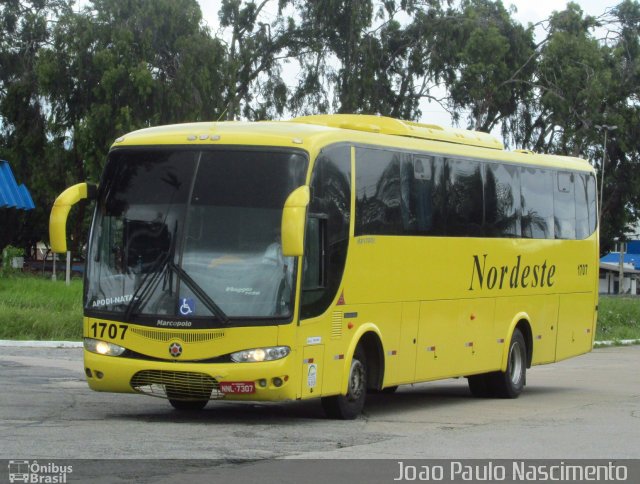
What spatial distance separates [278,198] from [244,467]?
3.90m

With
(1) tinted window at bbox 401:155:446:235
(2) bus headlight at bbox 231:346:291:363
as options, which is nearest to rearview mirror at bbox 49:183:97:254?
(2) bus headlight at bbox 231:346:291:363

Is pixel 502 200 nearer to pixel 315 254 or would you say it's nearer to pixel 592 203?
pixel 592 203

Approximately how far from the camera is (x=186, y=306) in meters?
13.1

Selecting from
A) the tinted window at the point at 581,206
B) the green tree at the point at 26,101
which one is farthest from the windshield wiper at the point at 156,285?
the green tree at the point at 26,101

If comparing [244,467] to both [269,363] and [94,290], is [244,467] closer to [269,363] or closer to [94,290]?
[269,363]

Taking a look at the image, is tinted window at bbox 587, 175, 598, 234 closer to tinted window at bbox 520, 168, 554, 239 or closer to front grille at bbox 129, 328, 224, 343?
tinted window at bbox 520, 168, 554, 239

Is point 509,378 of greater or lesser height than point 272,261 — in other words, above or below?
below

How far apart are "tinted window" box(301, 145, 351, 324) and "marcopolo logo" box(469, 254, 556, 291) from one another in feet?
12.0

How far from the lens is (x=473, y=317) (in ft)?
57.6

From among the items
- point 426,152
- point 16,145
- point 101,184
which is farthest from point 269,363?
point 16,145

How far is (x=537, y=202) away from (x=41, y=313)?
1364 centimetres

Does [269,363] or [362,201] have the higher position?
[362,201]

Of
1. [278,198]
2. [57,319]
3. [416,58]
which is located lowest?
[57,319]

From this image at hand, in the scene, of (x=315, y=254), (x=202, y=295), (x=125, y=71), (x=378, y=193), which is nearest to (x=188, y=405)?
(x=202, y=295)
